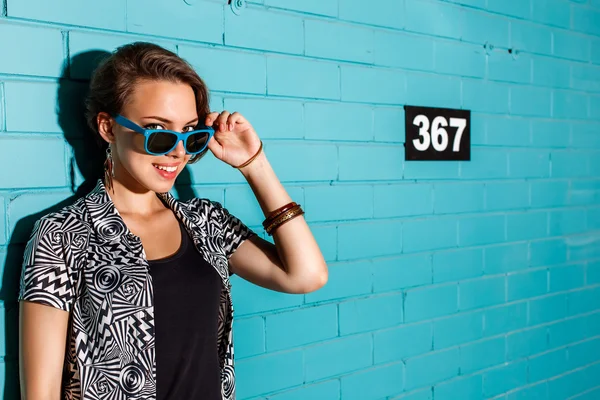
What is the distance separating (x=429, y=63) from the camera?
9.53 ft

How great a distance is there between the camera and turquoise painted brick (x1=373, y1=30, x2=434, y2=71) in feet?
8.93

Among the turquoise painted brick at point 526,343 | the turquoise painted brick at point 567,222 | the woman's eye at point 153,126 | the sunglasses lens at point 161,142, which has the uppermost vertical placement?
the woman's eye at point 153,126

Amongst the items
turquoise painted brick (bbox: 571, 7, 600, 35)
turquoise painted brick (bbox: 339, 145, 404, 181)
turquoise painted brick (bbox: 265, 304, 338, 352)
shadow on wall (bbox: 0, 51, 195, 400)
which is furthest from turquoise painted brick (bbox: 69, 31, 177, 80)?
turquoise painted brick (bbox: 571, 7, 600, 35)

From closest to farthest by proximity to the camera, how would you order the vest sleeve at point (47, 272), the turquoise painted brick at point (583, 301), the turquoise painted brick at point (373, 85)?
the vest sleeve at point (47, 272) → the turquoise painted brick at point (373, 85) → the turquoise painted brick at point (583, 301)

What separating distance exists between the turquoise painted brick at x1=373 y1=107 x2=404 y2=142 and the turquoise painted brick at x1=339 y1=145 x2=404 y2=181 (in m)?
0.04

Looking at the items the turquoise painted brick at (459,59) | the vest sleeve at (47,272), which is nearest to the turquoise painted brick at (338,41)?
the turquoise painted brick at (459,59)

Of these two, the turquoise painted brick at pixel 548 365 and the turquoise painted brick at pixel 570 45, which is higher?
the turquoise painted brick at pixel 570 45

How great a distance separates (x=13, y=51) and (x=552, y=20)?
2776mm

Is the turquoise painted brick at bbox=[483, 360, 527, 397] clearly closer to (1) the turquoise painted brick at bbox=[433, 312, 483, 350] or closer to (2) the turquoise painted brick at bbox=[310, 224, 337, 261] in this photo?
(1) the turquoise painted brick at bbox=[433, 312, 483, 350]

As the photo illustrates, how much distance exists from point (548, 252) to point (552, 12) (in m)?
1.30

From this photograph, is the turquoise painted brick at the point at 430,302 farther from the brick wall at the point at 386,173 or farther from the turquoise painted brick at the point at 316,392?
the turquoise painted brick at the point at 316,392

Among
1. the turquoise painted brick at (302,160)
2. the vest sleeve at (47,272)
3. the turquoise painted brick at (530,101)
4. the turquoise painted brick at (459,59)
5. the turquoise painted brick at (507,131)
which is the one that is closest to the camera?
the vest sleeve at (47,272)

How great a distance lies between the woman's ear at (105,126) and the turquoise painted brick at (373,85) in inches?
42.7

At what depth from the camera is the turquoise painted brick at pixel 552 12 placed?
3.36 meters
